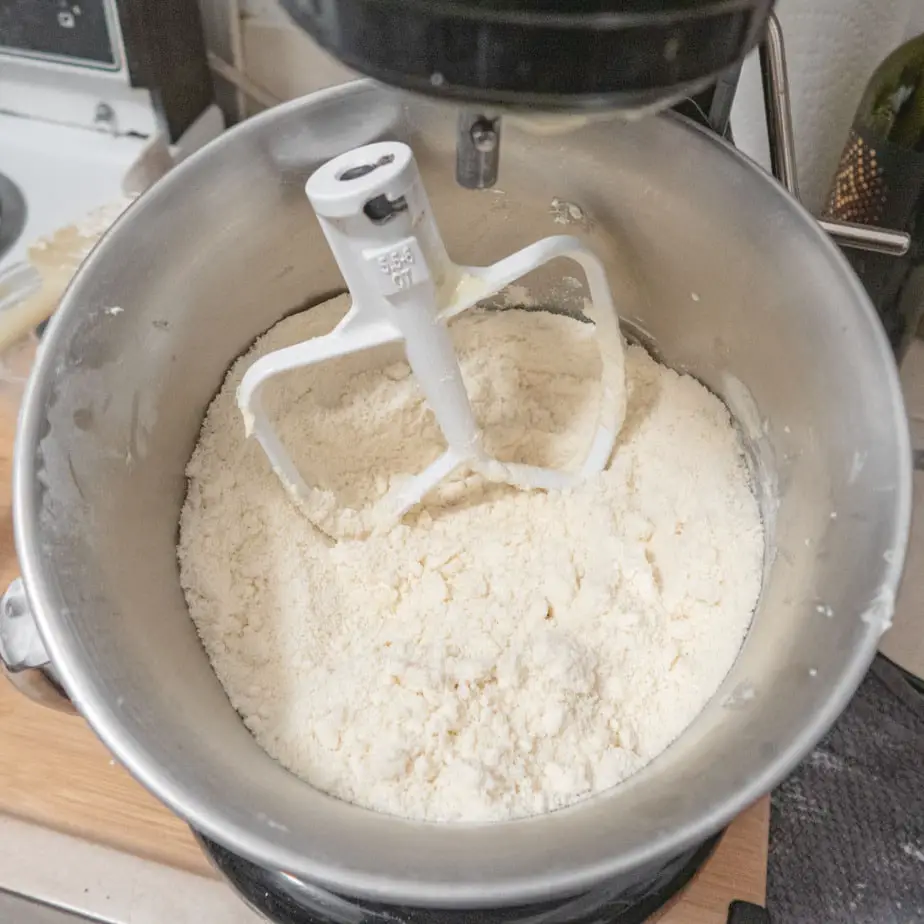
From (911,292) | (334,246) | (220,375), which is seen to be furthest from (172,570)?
(911,292)

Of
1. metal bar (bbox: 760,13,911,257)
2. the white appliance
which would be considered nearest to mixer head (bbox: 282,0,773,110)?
metal bar (bbox: 760,13,911,257)

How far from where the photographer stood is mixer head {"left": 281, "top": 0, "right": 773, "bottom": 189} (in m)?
0.25

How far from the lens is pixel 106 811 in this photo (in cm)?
56

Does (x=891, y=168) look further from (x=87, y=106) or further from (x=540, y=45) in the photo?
(x=87, y=106)

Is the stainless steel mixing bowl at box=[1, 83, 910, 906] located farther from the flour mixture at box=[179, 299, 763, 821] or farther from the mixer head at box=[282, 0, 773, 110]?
the mixer head at box=[282, 0, 773, 110]

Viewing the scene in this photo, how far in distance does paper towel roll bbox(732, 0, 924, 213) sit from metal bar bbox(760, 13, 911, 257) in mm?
138

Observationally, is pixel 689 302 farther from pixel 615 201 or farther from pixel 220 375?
pixel 220 375

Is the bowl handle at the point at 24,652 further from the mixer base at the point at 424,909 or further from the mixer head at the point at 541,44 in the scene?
the mixer head at the point at 541,44

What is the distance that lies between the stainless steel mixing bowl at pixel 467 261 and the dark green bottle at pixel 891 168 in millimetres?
129

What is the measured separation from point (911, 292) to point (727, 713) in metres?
0.36

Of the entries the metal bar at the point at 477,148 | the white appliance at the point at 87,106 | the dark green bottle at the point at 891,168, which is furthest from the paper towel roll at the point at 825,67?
the white appliance at the point at 87,106

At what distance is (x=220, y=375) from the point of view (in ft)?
2.08

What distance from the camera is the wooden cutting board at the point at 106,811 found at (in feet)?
1.74

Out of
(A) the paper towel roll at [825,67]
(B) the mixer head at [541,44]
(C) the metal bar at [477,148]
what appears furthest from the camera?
(A) the paper towel roll at [825,67]
